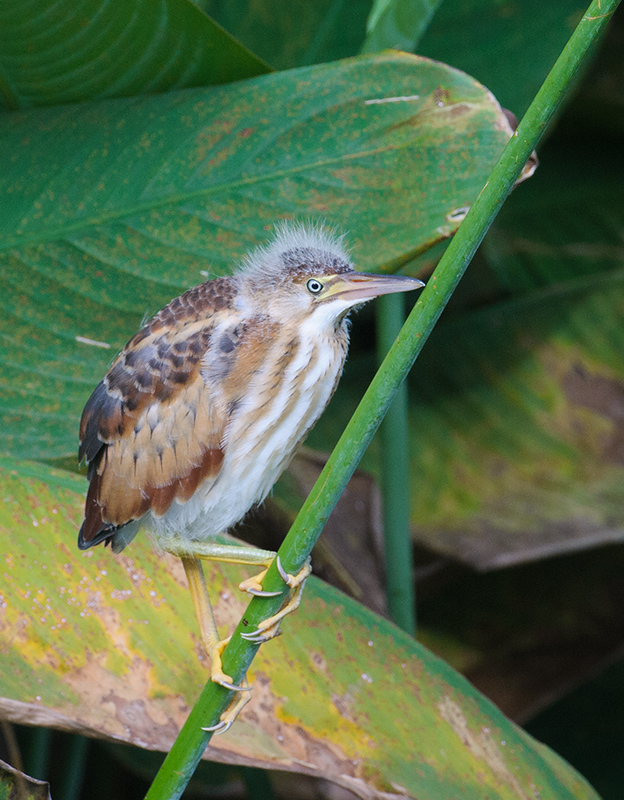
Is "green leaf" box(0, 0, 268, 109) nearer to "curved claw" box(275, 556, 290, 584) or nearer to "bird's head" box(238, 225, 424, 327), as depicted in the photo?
"bird's head" box(238, 225, 424, 327)

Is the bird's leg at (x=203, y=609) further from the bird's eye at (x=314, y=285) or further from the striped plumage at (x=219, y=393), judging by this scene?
the bird's eye at (x=314, y=285)

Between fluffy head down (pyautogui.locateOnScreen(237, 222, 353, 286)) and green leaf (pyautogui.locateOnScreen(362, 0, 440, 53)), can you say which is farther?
green leaf (pyautogui.locateOnScreen(362, 0, 440, 53))

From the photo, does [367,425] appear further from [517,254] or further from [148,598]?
[517,254]

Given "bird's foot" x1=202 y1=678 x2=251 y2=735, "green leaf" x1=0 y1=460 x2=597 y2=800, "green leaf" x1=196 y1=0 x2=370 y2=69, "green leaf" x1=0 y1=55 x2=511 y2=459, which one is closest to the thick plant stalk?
"bird's foot" x1=202 y1=678 x2=251 y2=735

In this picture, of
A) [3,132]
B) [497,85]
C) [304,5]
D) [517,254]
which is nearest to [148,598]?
[3,132]

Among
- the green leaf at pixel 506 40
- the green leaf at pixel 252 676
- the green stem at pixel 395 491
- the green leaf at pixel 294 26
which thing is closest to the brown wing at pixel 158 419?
the green leaf at pixel 252 676

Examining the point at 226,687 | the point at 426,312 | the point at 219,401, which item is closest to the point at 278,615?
the point at 226,687
